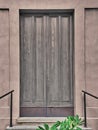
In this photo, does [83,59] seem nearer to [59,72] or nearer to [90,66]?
[90,66]

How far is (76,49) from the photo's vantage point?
7.57 meters

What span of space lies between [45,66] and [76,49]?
95 cm

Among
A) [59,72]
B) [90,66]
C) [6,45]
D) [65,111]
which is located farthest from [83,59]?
[6,45]

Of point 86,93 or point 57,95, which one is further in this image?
point 57,95

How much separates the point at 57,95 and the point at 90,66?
1.16 m

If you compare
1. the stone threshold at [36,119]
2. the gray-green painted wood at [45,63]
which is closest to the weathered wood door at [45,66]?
the gray-green painted wood at [45,63]

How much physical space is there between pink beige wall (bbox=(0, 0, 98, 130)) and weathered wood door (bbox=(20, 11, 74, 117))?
1.11ft

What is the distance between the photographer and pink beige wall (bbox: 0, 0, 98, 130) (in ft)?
24.8

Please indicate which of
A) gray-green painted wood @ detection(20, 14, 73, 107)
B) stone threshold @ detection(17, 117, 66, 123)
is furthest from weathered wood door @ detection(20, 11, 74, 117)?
stone threshold @ detection(17, 117, 66, 123)

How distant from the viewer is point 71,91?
25.9ft

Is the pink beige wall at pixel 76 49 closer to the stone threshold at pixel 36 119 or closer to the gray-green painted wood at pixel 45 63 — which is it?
the stone threshold at pixel 36 119

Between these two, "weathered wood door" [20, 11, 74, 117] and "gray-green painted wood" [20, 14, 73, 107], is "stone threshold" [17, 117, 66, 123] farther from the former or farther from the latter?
"gray-green painted wood" [20, 14, 73, 107]

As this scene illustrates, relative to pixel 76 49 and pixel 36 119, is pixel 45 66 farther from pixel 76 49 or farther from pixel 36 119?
pixel 36 119

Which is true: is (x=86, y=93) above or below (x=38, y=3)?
below
